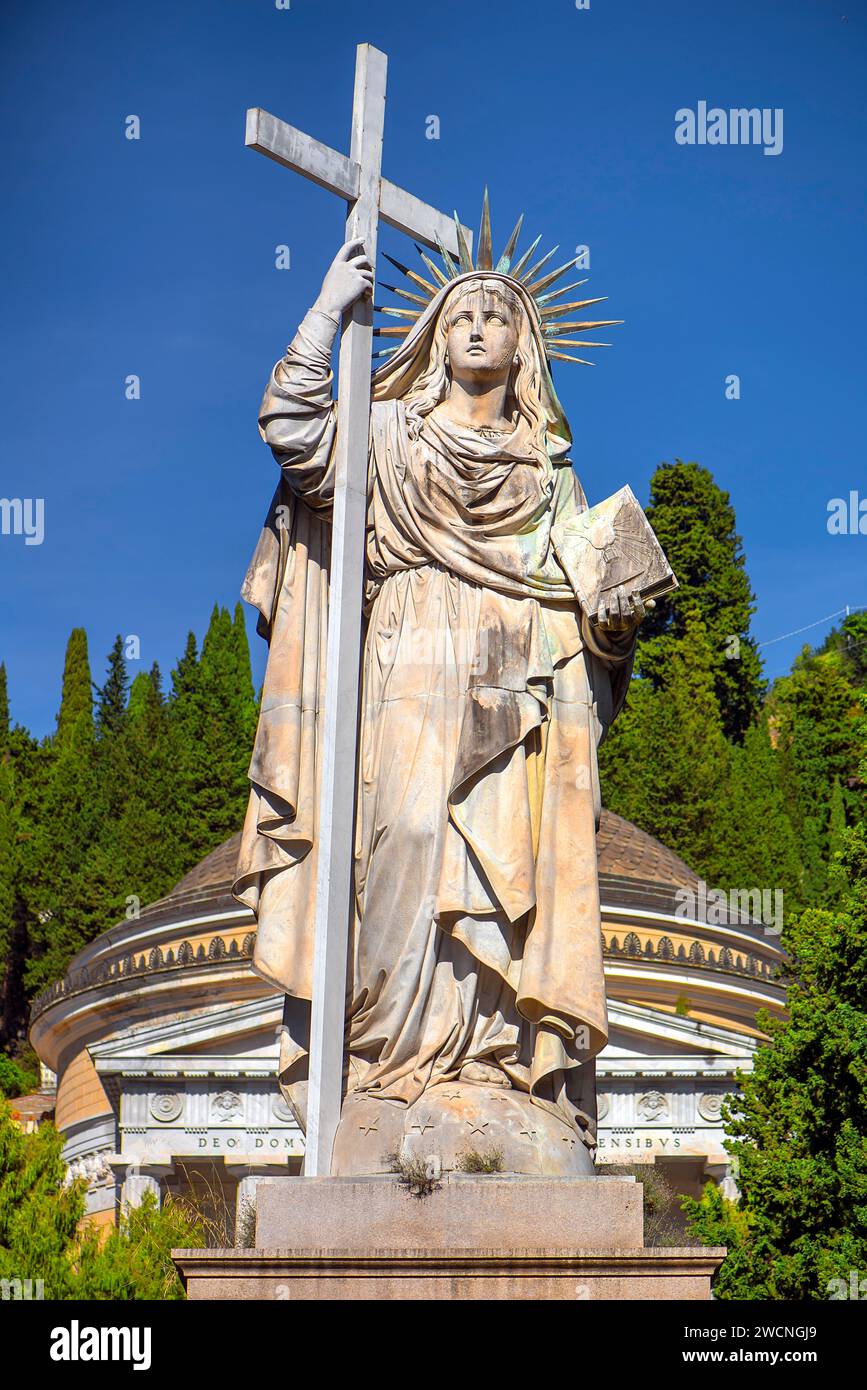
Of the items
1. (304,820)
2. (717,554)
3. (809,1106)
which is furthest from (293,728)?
(717,554)

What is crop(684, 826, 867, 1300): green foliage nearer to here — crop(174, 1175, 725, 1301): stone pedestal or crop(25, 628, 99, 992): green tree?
crop(174, 1175, 725, 1301): stone pedestal

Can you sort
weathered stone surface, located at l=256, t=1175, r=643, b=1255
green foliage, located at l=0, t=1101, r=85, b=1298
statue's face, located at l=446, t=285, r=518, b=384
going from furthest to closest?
green foliage, located at l=0, t=1101, r=85, b=1298
statue's face, located at l=446, t=285, r=518, b=384
weathered stone surface, located at l=256, t=1175, r=643, b=1255

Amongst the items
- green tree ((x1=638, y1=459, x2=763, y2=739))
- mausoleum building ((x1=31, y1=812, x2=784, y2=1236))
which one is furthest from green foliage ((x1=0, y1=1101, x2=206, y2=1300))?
green tree ((x1=638, y1=459, x2=763, y2=739))

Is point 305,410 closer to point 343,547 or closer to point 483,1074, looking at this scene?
point 343,547

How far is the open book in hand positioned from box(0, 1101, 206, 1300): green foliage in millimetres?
→ 12141

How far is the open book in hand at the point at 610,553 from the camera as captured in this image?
29.9ft

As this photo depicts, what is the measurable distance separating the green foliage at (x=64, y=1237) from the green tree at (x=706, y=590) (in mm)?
50729

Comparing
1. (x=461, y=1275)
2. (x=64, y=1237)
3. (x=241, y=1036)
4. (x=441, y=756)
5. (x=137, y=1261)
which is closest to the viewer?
(x=461, y=1275)

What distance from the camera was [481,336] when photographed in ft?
31.4

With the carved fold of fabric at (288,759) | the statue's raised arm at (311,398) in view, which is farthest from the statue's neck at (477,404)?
the carved fold of fabric at (288,759)

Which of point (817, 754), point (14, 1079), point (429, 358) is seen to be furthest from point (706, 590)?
point (429, 358)

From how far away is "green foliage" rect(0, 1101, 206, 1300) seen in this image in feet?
70.3

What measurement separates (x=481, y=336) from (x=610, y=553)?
1.27m

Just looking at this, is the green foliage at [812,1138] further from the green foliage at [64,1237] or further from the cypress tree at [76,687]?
the cypress tree at [76,687]
